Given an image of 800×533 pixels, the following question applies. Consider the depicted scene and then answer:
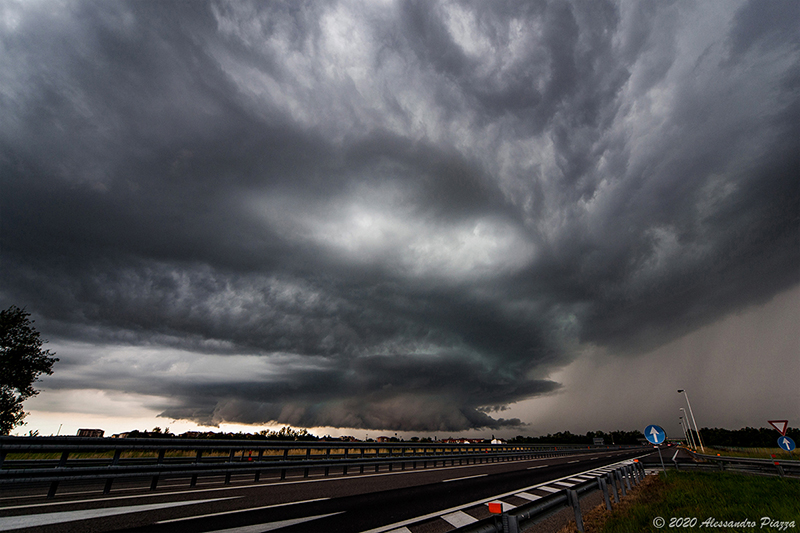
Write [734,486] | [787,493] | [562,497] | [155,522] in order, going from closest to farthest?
[562,497] < [155,522] < [787,493] < [734,486]

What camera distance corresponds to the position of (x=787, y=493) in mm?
10586

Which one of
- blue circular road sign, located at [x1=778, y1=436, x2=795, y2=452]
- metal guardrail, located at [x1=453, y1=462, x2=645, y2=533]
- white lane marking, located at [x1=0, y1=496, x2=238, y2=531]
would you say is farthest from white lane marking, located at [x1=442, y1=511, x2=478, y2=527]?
blue circular road sign, located at [x1=778, y1=436, x2=795, y2=452]

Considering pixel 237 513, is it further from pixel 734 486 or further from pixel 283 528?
pixel 734 486

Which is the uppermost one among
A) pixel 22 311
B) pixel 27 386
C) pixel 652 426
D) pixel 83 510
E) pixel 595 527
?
pixel 22 311

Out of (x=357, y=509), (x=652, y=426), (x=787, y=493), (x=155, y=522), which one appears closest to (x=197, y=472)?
(x=155, y=522)

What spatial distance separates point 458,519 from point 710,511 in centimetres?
586

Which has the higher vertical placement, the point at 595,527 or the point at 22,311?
the point at 22,311

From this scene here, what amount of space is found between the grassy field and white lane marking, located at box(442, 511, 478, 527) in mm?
2548

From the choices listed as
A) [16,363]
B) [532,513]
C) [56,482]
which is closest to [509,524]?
[532,513]

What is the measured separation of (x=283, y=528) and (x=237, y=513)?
5.37 ft

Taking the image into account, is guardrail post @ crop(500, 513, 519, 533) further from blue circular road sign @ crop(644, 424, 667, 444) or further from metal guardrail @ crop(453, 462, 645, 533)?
blue circular road sign @ crop(644, 424, 667, 444)

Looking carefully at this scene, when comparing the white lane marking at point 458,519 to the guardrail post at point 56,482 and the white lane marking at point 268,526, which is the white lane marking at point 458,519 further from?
the guardrail post at point 56,482

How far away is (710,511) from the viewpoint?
799 cm

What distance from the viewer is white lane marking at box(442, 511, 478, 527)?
23.4 ft
